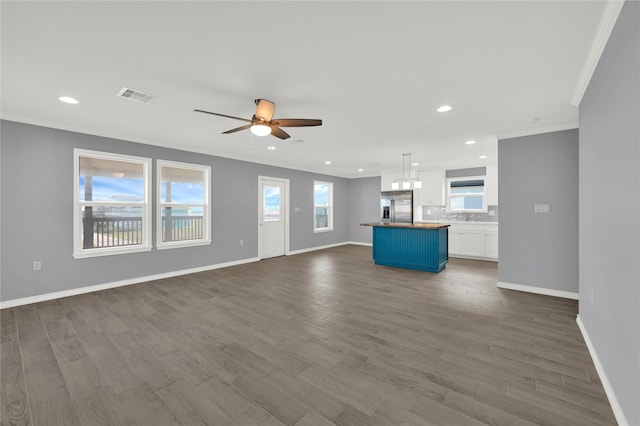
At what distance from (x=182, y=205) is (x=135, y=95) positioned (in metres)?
2.81

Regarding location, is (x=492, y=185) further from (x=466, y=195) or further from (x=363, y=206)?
(x=363, y=206)

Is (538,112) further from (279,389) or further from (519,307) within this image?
(279,389)

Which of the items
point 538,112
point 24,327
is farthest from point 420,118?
point 24,327

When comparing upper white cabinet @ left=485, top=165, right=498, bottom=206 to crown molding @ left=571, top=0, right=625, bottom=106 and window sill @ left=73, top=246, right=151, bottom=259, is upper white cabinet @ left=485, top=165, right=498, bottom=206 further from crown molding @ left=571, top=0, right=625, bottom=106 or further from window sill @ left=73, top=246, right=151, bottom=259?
window sill @ left=73, top=246, right=151, bottom=259

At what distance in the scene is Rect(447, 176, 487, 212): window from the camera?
7496 mm

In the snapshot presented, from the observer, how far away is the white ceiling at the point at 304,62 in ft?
5.68

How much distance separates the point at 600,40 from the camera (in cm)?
193

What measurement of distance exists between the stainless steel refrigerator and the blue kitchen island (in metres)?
2.29

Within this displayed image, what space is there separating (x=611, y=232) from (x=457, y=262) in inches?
201

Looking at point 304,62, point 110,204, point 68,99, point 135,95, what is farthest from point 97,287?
point 304,62

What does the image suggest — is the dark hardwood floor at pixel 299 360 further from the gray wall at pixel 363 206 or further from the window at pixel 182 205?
the gray wall at pixel 363 206

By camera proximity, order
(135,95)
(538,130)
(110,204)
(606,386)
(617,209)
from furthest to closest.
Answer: (110,204) < (538,130) < (135,95) < (606,386) < (617,209)

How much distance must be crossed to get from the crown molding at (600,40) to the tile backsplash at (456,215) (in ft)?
16.6

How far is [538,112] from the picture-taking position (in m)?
3.44
